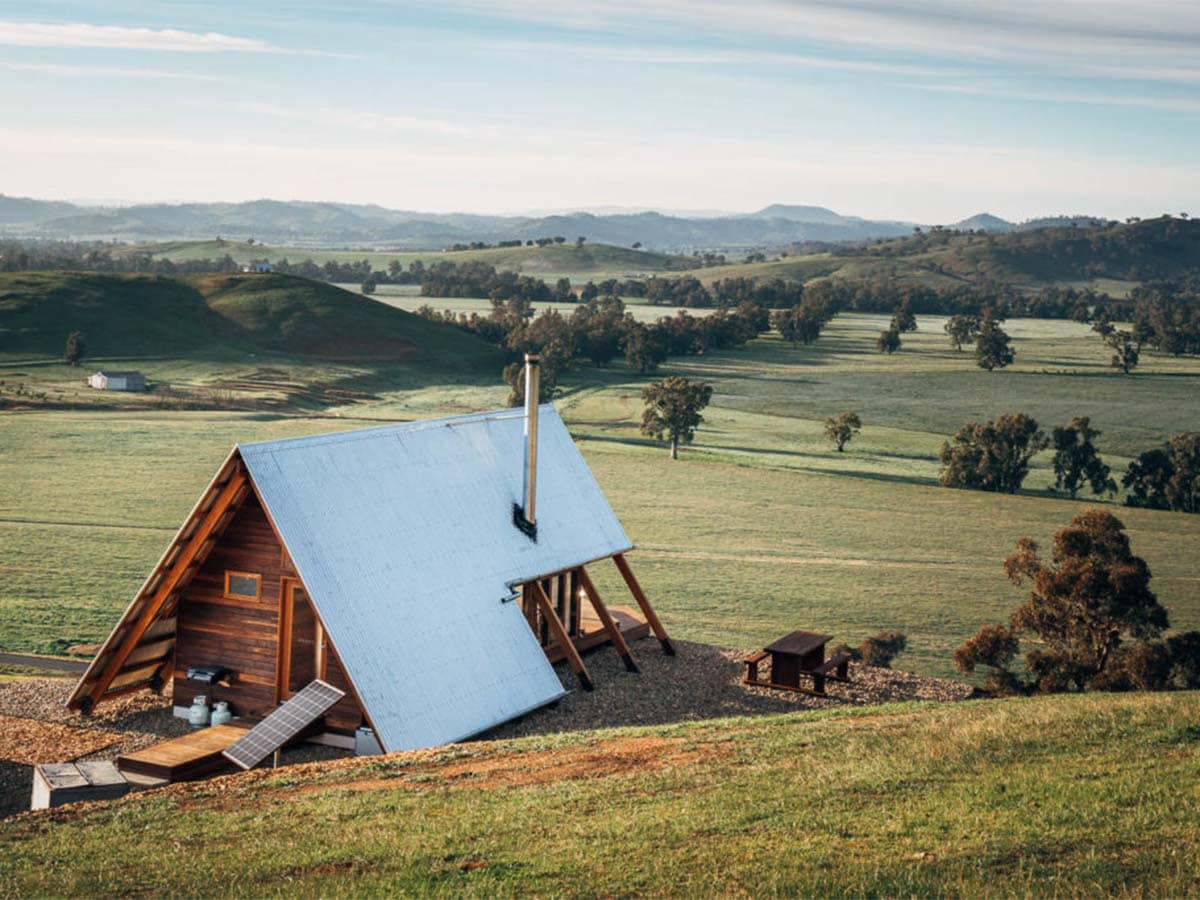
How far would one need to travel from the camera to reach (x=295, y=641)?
69.5 feet

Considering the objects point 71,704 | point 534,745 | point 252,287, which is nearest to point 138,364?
point 252,287

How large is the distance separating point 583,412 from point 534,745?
66821 mm

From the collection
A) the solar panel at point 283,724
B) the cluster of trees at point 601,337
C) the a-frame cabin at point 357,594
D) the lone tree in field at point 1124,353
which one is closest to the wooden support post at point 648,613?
the a-frame cabin at point 357,594

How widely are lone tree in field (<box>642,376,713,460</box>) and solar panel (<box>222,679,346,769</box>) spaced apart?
50495mm

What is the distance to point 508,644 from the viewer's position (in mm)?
22562

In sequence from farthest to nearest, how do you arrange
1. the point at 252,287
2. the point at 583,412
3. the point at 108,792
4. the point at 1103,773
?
the point at 252,287, the point at 583,412, the point at 108,792, the point at 1103,773

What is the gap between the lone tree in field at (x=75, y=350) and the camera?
98312mm

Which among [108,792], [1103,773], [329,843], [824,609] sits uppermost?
[1103,773]

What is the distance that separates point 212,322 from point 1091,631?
10188 cm

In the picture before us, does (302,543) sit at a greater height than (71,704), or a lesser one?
greater

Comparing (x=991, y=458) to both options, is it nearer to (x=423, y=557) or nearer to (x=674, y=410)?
(x=674, y=410)

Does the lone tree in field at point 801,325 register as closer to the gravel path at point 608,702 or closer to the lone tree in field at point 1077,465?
the lone tree in field at point 1077,465

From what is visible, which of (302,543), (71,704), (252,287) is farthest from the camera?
(252,287)

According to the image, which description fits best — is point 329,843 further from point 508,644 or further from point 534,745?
point 508,644
